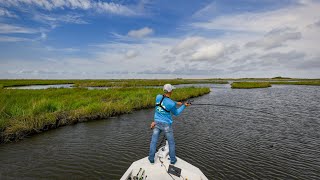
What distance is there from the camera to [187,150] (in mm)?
10875

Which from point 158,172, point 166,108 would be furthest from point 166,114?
point 158,172

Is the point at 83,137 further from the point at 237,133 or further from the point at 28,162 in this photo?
the point at 237,133

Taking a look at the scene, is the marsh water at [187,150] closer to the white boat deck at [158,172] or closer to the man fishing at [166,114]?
the white boat deck at [158,172]

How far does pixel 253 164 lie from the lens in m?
9.26

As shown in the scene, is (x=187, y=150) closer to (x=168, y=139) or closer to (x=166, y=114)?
(x=168, y=139)

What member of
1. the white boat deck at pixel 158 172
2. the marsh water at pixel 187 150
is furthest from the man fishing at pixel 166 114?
the marsh water at pixel 187 150

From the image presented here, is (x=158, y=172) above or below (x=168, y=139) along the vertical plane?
below

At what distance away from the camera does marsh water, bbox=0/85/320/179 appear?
861cm

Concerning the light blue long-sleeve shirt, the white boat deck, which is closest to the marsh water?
the white boat deck

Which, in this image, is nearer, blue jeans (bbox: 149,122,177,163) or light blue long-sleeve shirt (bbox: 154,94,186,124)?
light blue long-sleeve shirt (bbox: 154,94,186,124)

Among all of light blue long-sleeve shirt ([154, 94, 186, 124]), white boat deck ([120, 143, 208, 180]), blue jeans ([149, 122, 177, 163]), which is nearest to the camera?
white boat deck ([120, 143, 208, 180])

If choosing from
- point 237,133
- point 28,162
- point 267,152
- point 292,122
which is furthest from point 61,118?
point 292,122

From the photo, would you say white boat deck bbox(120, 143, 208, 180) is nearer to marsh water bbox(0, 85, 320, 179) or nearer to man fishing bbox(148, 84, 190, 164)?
man fishing bbox(148, 84, 190, 164)

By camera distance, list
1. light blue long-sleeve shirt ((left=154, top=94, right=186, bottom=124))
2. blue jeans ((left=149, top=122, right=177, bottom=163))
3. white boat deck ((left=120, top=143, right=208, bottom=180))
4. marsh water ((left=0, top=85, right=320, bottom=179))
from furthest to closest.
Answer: marsh water ((left=0, top=85, right=320, bottom=179)) < blue jeans ((left=149, top=122, right=177, bottom=163)) < light blue long-sleeve shirt ((left=154, top=94, right=186, bottom=124)) < white boat deck ((left=120, top=143, right=208, bottom=180))
